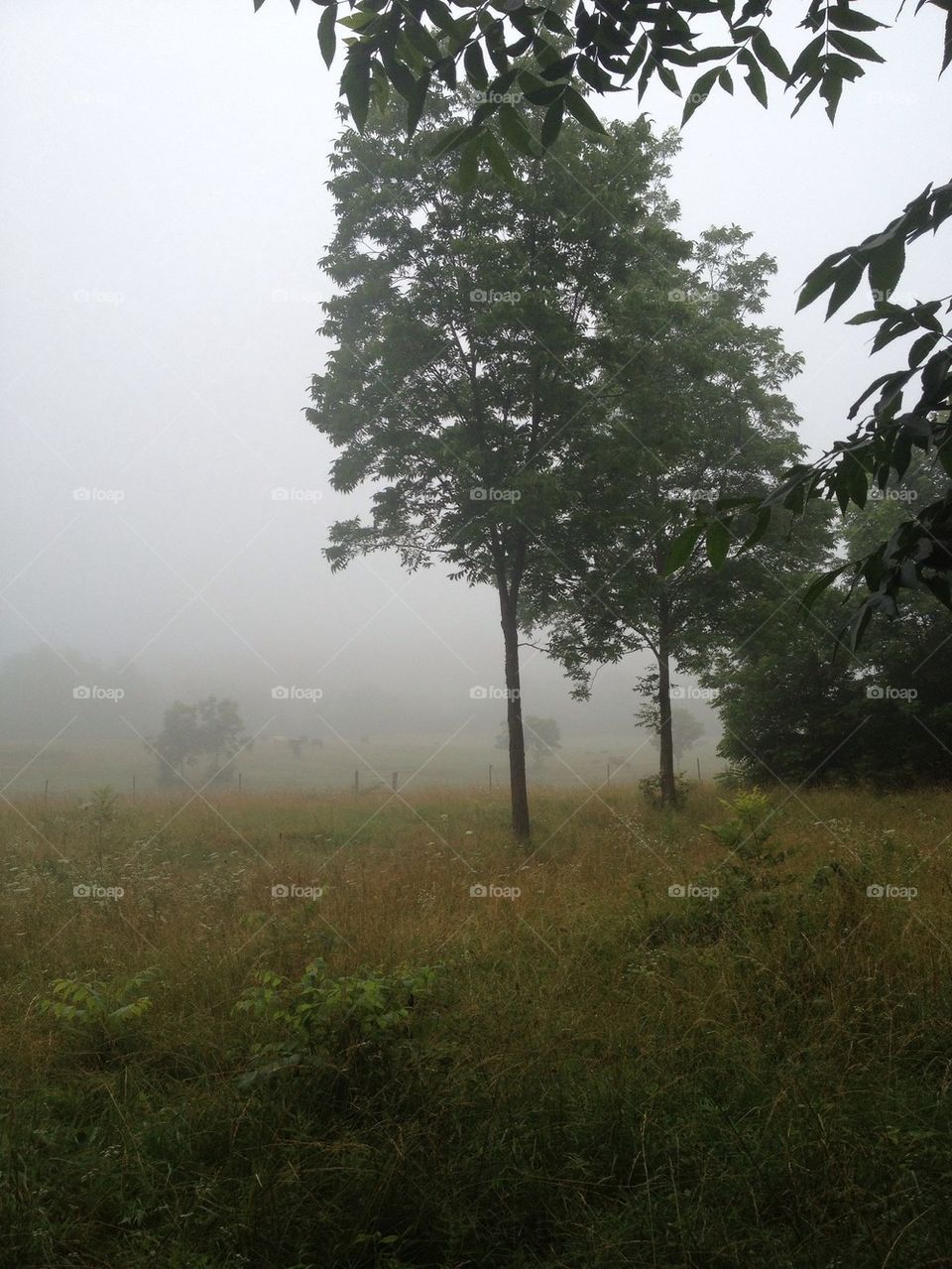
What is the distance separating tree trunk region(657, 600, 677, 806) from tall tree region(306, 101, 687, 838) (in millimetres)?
2587

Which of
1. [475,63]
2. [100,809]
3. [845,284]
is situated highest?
[475,63]

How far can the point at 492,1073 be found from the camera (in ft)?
10.8

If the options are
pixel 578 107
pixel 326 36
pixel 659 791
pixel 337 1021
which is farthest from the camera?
pixel 659 791

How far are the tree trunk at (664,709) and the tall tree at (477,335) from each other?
2.59 m

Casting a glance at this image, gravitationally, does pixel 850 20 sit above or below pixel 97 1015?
above

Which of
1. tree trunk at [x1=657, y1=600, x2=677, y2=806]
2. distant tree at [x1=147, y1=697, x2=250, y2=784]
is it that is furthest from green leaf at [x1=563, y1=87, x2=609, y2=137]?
tree trunk at [x1=657, y1=600, x2=677, y2=806]

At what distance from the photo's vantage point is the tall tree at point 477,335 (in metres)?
10.1

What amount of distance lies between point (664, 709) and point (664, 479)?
376cm

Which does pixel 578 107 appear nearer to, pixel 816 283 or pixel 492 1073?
pixel 816 283

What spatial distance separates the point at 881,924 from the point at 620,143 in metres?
9.97

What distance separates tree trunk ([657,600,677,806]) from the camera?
1206 centimetres

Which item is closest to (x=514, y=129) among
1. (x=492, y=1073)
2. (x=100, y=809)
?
(x=492, y=1073)

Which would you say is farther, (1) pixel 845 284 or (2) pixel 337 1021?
(2) pixel 337 1021

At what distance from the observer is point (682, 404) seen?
38.1 feet
